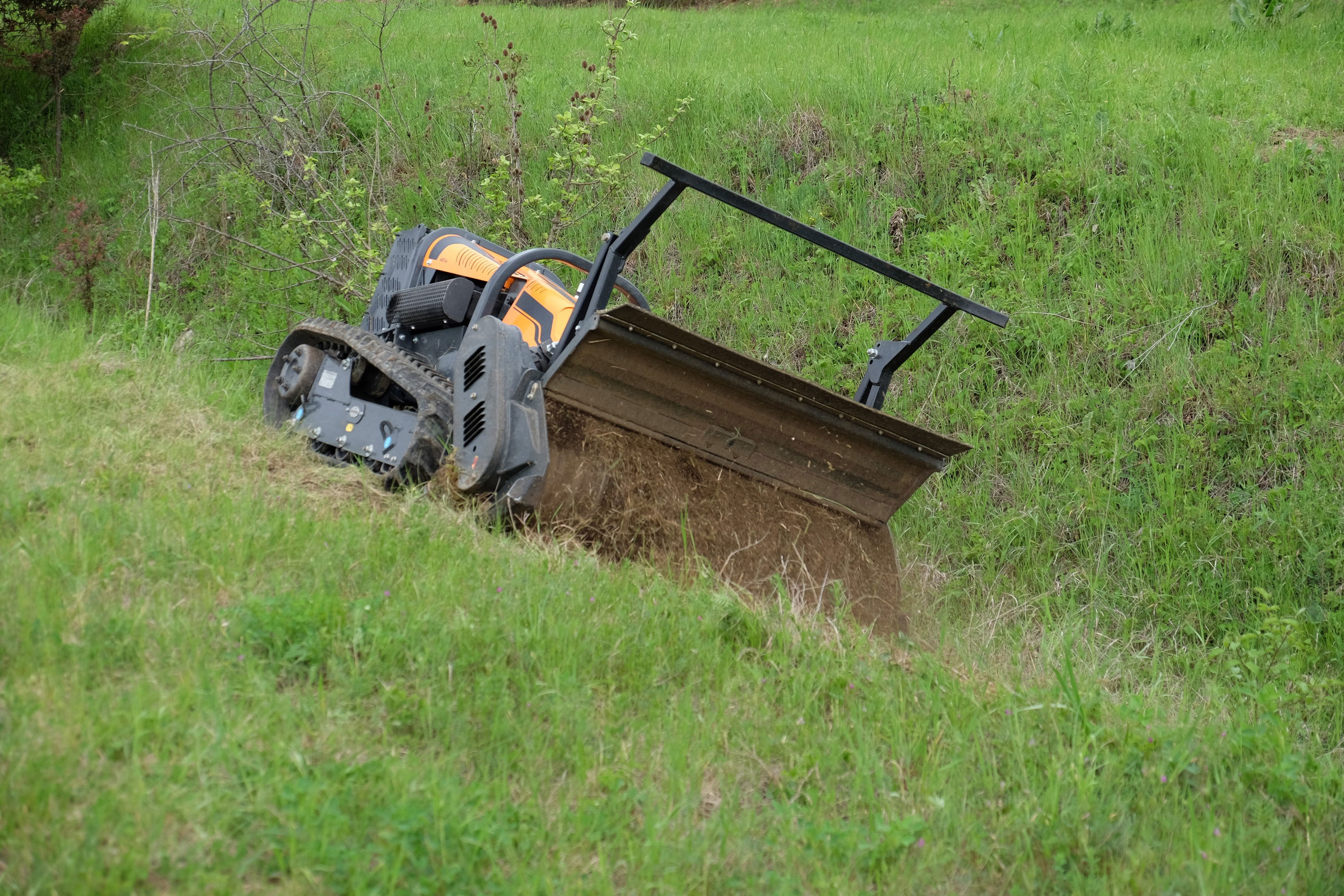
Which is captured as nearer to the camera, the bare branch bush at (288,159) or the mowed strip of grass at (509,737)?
the mowed strip of grass at (509,737)

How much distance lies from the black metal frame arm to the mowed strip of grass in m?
1.01

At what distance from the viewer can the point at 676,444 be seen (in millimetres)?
4258

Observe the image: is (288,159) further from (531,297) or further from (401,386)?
(401,386)

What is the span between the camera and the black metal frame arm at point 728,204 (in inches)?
157

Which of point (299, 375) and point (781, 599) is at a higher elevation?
point (781, 599)

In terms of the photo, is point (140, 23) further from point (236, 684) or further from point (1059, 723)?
point (1059, 723)

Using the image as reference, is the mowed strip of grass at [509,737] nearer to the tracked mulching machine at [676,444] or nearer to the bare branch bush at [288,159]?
the tracked mulching machine at [676,444]

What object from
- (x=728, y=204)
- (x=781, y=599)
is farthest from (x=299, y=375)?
(x=781, y=599)

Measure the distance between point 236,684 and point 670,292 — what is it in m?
5.53

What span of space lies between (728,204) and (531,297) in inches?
51.4

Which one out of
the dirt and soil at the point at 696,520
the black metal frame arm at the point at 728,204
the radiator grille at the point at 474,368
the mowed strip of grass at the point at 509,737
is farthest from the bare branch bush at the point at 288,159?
the mowed strip of grass at the point at 509,737

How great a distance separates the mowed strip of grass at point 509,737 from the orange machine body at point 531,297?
1277mm

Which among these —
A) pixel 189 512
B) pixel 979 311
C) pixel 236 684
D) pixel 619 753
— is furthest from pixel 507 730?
pixel 979 311

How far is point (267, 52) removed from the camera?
30.8ft
